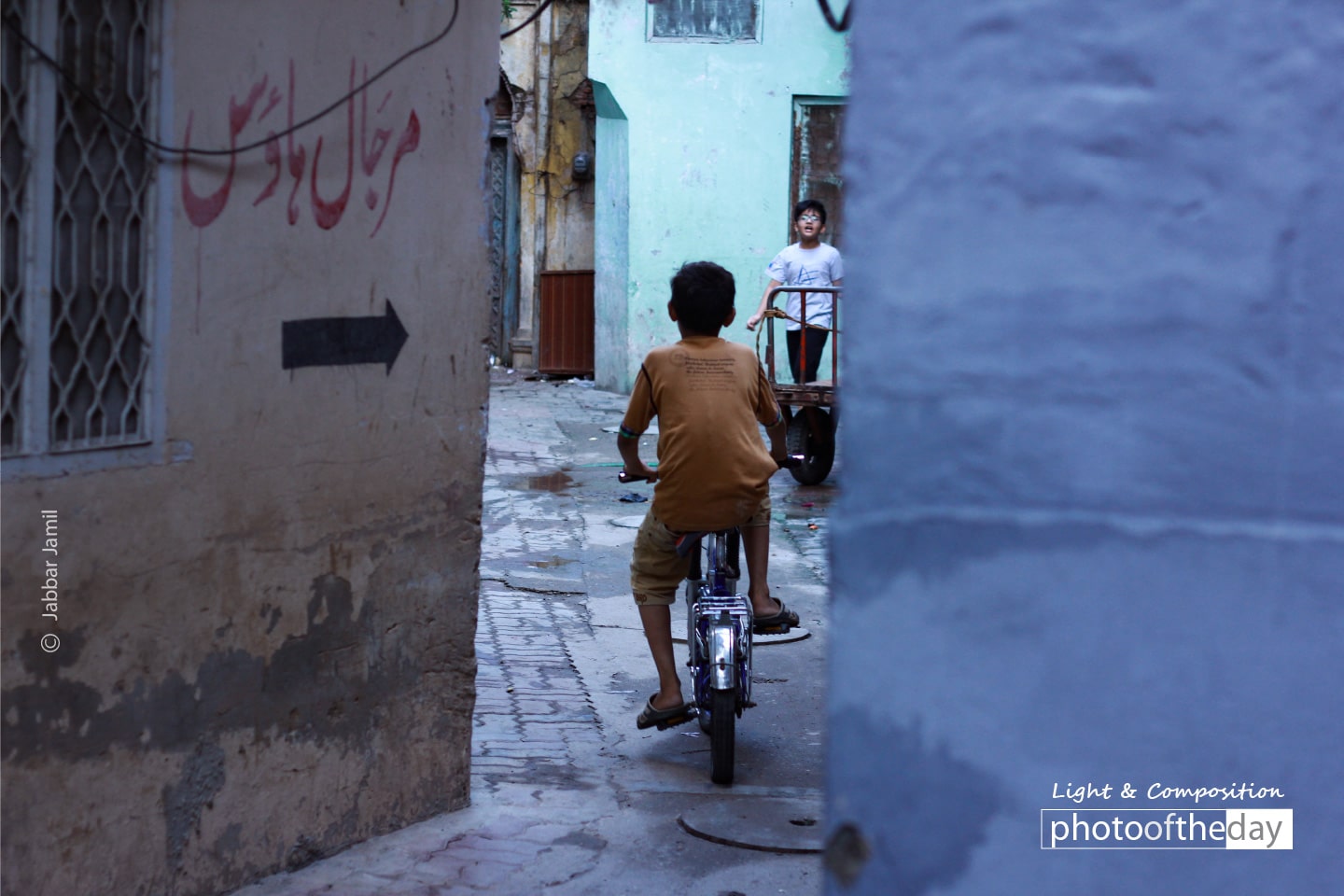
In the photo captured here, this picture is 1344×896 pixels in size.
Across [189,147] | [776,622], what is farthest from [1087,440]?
[776,622]

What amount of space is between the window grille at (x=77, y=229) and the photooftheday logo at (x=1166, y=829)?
2.16 m

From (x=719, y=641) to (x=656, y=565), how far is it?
44 cm

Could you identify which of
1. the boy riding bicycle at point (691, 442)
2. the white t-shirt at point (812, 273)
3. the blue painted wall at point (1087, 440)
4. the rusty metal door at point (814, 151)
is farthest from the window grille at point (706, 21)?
the blue painted wall at point (1087, 440)

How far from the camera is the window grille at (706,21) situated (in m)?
15.5

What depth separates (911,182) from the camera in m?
1.66

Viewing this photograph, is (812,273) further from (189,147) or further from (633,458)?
(189,147)

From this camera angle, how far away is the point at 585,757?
486 cm

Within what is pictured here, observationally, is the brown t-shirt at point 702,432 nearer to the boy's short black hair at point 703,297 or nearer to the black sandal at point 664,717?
the boy's short black hair at point 703,297

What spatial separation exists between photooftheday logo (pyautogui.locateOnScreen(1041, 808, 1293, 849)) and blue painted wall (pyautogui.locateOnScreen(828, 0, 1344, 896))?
1cm

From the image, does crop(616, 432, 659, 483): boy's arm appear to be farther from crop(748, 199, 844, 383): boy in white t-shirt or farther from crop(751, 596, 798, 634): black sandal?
crop(748, 199, 844, 383): boy in white t-shirt

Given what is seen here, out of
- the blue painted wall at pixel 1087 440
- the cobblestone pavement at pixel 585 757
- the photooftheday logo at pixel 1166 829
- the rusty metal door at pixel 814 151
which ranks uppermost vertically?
the rusty metal door at pixel 814 151

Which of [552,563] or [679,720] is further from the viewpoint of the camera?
[552,563]

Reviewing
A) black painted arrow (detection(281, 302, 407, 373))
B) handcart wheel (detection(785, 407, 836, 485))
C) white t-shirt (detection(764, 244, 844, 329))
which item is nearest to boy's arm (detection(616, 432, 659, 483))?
black painted arrow (detection(281, 302, 407, 373))

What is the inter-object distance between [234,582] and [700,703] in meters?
1.97
